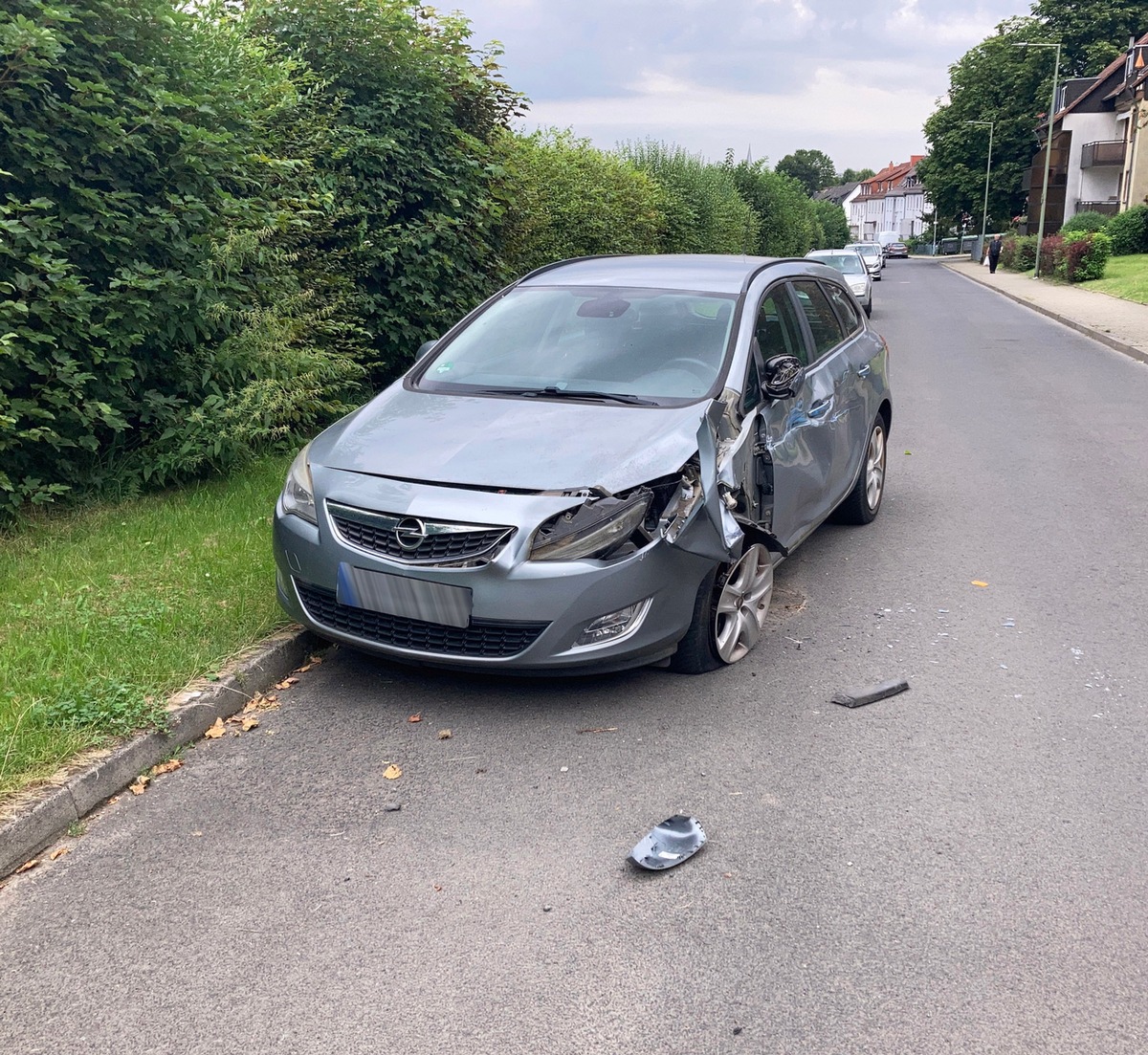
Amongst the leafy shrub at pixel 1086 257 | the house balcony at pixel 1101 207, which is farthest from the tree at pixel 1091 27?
the leafy shrub at pixel 1086 257

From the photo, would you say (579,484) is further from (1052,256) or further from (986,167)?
(986,167)

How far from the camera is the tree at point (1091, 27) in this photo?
6800 cm

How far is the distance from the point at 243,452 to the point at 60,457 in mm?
1404

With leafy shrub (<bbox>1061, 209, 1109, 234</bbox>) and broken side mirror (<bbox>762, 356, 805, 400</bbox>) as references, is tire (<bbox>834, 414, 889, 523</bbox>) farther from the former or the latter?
leafy shrub (<bbox>1061, 209, 1109, 234</bbox>)

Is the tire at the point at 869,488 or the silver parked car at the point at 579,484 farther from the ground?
the silver parked car at the point at 579,484

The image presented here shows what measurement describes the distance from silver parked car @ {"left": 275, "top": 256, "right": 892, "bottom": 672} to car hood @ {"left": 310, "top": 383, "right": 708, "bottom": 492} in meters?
0.01

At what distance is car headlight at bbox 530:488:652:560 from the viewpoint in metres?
4.21

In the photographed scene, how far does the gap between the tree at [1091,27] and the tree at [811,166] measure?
102m

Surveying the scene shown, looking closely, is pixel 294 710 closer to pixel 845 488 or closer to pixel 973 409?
pixel 845 488

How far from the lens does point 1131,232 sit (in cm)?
4428

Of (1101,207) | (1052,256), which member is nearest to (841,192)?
(1101,207)

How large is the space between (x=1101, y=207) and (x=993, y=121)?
10.6 metres

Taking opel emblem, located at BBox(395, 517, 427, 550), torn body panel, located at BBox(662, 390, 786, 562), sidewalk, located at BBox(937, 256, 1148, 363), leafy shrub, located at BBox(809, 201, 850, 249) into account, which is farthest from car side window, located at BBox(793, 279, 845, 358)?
leafy shrub, located at BBox(809, 201, 850, 249)

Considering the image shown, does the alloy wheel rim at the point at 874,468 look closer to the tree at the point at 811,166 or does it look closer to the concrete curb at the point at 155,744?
the concrete curb at the point at 155,744
